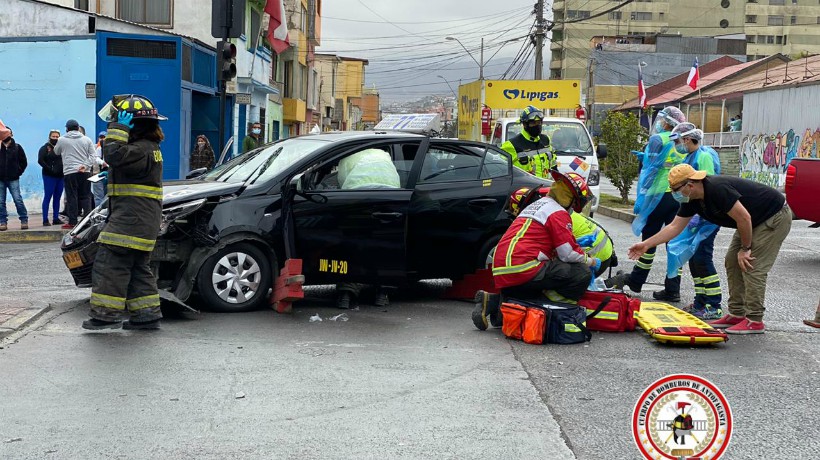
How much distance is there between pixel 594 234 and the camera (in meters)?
8.75

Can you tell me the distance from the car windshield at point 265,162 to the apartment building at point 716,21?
91.4 meters

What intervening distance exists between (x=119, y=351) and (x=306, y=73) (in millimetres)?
42226

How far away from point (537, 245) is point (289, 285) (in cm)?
215

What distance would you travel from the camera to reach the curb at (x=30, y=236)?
14.8 meters

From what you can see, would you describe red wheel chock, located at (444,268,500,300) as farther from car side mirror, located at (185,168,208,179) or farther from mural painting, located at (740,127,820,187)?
mural painting, located at (740,127,820,187)

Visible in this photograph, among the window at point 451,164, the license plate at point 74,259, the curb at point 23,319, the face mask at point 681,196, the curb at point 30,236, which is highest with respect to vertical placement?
the window at point 451,164

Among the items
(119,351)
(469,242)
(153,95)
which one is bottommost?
(119,351)

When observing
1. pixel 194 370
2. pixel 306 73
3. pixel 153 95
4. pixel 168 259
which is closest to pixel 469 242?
pixel 168 259

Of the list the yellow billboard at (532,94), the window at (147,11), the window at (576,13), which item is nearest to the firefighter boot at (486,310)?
the yellow billboard at (532,94)

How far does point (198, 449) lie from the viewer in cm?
499

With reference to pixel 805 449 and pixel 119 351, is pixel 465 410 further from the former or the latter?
pixel 119 351

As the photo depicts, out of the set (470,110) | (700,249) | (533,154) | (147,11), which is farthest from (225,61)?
(147,11)

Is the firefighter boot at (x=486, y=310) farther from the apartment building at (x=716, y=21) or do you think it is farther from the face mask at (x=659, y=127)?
the apartment building at (x=716, y=21)

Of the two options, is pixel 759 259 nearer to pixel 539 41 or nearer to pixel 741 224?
pixel 741 224
